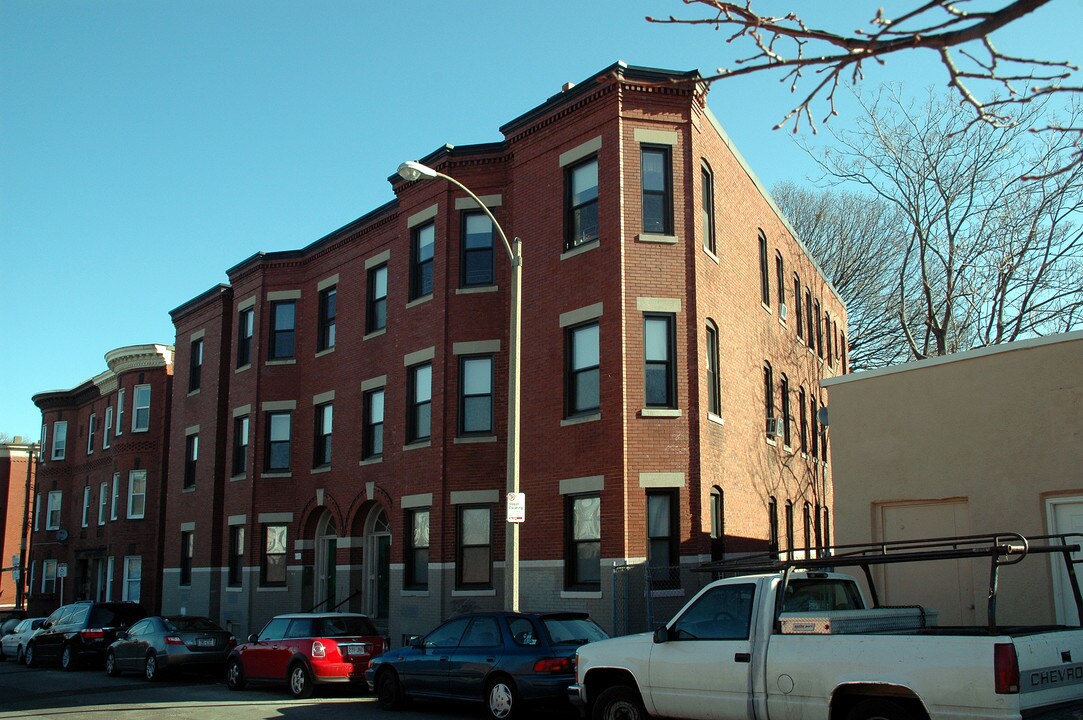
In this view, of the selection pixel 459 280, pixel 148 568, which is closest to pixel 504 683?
pixel 459 280

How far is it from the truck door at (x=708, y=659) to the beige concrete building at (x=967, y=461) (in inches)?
251

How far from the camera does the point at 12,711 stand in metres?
16.4

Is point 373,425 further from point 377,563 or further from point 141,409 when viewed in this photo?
point 141,409

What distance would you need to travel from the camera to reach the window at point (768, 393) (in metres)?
24.5

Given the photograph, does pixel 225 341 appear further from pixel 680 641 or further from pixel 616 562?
pixel 680 641

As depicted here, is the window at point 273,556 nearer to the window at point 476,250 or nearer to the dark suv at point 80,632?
the dark suv at point 80,632

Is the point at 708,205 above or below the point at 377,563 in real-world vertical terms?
above

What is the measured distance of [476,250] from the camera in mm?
23438

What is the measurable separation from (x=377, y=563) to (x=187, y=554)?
10.2 meters

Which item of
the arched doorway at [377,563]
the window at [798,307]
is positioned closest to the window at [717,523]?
the arched doorway at [377,563]

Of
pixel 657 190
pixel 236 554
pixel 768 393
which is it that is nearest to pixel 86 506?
pixel 236 554

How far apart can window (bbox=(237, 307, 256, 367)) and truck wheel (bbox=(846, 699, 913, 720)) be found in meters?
24.6

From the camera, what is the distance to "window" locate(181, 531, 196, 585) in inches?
Result: 1272

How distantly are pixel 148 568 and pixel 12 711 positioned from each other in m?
20.4
